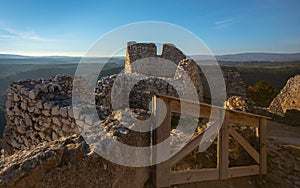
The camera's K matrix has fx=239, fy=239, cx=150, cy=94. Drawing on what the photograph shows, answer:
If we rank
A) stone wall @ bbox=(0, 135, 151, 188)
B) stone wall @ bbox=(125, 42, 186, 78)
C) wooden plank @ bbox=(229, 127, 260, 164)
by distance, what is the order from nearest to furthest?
stone wall @ bbox=(0, 135, 151, 188) → wooden plank @ bbox=(229, 127, 260, 164) → stone wall @ bbox=(125, 42, 186, 78)

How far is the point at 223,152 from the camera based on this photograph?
4348mm

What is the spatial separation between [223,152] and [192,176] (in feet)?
2.48

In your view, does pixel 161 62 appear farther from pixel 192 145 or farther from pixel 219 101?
pixel 192 145

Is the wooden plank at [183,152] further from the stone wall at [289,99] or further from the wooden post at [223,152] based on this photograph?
the stone wall at [289,99]

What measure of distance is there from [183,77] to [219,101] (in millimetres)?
3731

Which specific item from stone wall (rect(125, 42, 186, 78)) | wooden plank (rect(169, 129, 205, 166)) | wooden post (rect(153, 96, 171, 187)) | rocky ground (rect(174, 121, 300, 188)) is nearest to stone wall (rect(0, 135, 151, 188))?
wooden post (rect(153, 96, 171, 187))

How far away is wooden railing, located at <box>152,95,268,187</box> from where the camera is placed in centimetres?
379

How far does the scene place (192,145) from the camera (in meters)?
4.07

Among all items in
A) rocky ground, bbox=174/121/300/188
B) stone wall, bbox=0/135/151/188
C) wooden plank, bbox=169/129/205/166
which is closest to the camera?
stone wall, bbox=0/135/151/188

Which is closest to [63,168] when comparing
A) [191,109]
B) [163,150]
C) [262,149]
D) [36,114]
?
[163,150]

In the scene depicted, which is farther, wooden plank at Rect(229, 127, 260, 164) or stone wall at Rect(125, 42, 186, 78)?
stone wall at Rect(125, 42, 186, 78)

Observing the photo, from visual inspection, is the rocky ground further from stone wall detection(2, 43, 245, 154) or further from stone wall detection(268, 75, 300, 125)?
stone wall detection(268, 75, 300, 125)

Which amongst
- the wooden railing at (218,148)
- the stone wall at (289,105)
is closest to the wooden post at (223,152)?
the wooden railing at (218,148)

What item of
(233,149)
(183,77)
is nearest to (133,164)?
(233,149)
